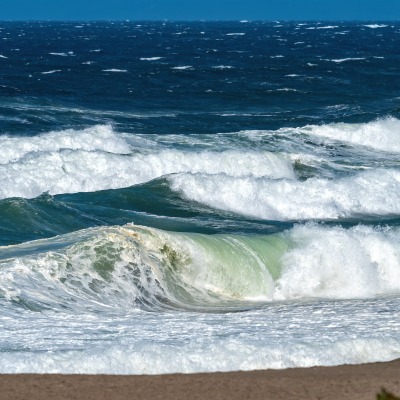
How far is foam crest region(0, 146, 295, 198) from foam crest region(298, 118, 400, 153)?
19.1 ft

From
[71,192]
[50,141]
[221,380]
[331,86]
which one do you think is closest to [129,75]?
[331,86]

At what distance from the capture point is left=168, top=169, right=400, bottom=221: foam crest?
21.4 metres

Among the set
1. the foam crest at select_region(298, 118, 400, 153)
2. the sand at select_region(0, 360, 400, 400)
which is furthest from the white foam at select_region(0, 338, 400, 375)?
the foam crest at select_region(298, 118, 400, 153)

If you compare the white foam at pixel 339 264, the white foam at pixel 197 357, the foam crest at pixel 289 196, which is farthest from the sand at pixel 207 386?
the foam crest at pixel 289 196

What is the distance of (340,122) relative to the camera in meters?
35.0

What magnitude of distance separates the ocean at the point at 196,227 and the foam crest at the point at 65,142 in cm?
5

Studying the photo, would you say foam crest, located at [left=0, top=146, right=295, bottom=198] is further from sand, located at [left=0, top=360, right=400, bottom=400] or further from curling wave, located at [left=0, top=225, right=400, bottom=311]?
sand, located at [left=0, top=360, right=400, bottom=400]

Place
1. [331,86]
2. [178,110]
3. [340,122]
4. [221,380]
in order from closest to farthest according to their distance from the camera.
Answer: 1. [221,380]
2. [340,122]
3. [178,110]
4. [331,86]

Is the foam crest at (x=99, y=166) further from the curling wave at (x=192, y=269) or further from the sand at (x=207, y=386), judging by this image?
the sand at (x=207, y=386)

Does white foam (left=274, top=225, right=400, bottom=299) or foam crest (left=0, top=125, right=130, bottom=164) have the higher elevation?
white foam (left=274, top=225, right=400, bottom=299)

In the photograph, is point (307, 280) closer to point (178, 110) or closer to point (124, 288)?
point (124, 288)

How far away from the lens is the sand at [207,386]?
7.81 meters

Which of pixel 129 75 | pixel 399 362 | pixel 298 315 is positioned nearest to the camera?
pixel 399 362

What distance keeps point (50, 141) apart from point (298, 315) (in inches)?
655
